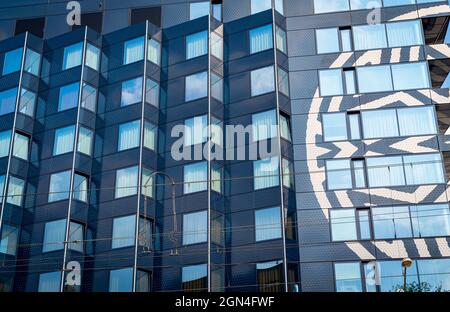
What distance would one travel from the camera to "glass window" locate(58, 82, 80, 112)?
44844mm

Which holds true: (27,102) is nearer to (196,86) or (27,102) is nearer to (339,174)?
(196,86)

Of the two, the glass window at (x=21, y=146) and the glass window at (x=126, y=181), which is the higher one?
the glass window at (x=21, y=146)

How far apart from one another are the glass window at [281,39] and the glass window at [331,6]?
3249 mm

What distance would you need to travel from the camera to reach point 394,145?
1578 inches

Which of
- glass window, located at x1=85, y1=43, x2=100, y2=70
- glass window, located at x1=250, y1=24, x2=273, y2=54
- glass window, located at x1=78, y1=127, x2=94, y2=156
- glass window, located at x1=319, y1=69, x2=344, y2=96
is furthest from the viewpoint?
glass window, located at x1=85, y1=43, x2=100, y2=70

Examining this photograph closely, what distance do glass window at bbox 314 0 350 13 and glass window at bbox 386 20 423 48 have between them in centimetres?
391

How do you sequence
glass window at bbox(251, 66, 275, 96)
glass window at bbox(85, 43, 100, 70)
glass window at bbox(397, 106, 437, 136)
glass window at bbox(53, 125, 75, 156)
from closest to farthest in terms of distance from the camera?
glass window at bbox(397, 106, 437, 136) → glass window at bbox(251, 66, 275, 96) → glass window at bbox(53, 125, 75, 156) → glass window at bbox(85, 43, 100, 70)

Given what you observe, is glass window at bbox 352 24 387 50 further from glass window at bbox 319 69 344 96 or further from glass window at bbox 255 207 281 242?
glass window at bbox 255 207 281 242

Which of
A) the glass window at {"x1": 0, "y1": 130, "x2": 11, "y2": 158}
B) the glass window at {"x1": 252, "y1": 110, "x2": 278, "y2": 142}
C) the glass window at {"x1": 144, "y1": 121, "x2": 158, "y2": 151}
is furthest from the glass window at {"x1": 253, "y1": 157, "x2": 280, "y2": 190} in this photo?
the glass window at {"x1": 0, "y1": 130, "x2": 11, "y2": 158}

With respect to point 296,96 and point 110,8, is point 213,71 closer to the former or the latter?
point 296,96

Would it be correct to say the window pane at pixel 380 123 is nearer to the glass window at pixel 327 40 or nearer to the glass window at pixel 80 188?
the glass window at pixel 327 40

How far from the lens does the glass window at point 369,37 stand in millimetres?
43316

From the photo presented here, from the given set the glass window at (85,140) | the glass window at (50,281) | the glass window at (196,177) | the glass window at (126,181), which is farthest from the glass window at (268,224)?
the glass window at (85,140)

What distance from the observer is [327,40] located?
4397 cm
